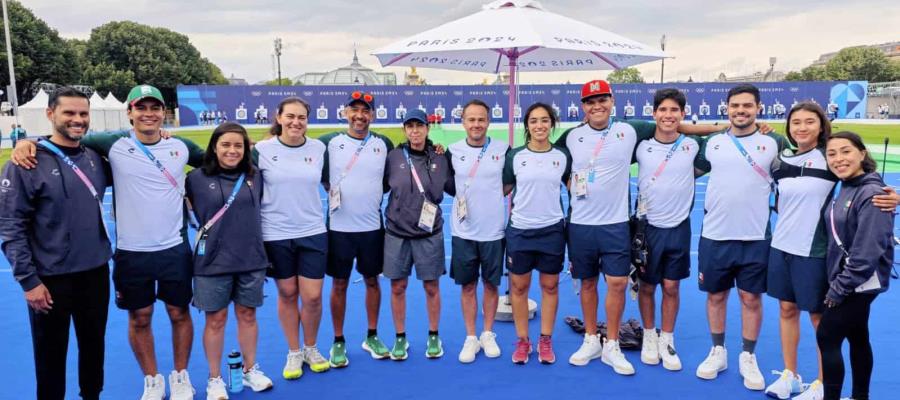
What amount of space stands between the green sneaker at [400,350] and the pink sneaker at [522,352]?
79 centimetres

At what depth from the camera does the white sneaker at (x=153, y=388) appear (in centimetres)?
372

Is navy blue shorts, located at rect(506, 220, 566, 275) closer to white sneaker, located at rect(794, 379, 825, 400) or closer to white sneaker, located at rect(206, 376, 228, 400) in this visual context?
white sneaker, located at rect(794, 379, 825, 400)

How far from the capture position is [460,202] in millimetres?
4242

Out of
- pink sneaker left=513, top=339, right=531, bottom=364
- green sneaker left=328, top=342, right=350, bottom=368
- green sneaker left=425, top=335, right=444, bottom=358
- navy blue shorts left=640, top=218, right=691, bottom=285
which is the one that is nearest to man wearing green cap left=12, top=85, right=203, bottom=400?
green sneaker left=328, top=342, right=350, bottom=368

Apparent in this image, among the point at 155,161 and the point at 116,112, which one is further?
the point at 116,112

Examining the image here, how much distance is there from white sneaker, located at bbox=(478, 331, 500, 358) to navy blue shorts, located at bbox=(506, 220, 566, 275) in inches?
22.1

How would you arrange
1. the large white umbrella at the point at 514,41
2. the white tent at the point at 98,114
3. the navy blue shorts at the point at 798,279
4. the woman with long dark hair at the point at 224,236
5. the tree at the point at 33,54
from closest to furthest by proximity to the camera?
the navy blue shorts at the point at 798,279, the woman with long dark hair at the point at 224,236, the large white umbrella at the point at 514,41, the white tent at the point at 98,114, the tree at the point at 33,54

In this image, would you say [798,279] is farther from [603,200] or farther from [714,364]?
[603,200]

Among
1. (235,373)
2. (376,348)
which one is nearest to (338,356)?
(376,348)

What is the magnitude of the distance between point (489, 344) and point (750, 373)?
1735 mm

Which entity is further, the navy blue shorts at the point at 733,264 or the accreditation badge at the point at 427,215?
the accreditation badge at the point at 427,215

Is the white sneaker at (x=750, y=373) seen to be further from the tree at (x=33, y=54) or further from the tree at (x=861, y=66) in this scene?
the tree at (x=861, y=66)

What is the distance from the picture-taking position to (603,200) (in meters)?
4.09

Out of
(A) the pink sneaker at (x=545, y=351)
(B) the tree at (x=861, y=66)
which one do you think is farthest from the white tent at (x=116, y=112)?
(B) the tree at (x=861, y=66)
